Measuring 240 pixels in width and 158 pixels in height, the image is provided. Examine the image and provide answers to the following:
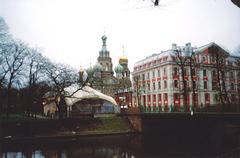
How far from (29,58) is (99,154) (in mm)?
11407

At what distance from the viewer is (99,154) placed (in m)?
17.1

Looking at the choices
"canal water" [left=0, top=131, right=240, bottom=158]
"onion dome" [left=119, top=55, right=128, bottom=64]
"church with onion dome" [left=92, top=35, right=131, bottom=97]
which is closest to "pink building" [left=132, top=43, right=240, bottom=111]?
"canal water" [left=0, top=131, right=240, bottom=158]

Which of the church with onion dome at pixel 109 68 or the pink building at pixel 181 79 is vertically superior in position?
the church with onion dome at pixel 109 68

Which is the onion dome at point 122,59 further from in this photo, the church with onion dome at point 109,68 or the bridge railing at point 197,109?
the bridge railing at point 197,109

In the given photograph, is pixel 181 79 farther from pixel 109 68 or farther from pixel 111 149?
pixel 109 68

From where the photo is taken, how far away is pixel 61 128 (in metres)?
24.9

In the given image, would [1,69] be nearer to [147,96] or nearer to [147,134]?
[147,134]

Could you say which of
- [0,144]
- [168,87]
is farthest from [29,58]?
[168,87]

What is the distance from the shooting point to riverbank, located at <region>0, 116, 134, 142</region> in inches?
893

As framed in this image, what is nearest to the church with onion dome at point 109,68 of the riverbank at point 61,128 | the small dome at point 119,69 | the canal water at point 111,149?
the small dome at point 119,69

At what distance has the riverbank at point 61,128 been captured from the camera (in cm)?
2268

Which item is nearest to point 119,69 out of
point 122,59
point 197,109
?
point 122,59

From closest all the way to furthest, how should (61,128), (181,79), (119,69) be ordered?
(61,128)
(181,79)
(119,69)

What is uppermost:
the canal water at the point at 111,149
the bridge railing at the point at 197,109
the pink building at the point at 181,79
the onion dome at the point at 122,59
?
the onion dome at the point at 122,59
